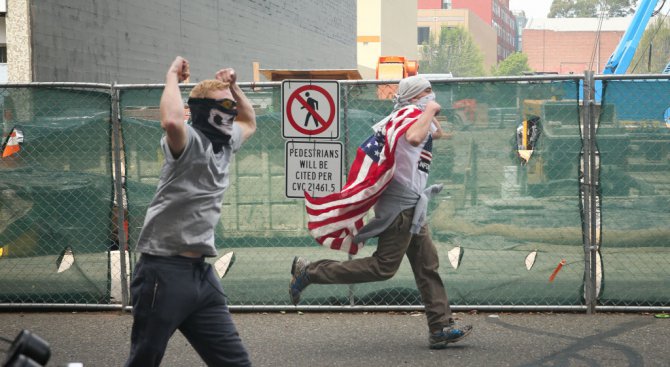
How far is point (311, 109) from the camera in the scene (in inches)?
307

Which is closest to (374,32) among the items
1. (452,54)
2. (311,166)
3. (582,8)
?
(452,54)

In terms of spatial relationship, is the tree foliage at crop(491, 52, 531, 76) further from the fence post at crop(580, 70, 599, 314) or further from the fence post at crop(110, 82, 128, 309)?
the fence post at crop(110, 82, 128, 309)

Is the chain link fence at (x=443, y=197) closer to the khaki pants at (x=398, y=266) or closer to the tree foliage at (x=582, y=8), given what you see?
the khaki pants at (x=398, y=266)

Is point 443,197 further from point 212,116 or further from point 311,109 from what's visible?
point 212,116

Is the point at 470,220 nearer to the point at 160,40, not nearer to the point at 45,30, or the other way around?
the point at 45,30

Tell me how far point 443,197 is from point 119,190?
2919 mm

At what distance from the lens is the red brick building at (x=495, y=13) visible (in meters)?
134

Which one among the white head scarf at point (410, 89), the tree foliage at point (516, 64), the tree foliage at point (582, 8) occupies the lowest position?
the white head scarf at point (410, 89)

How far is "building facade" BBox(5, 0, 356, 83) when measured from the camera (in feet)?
69.7

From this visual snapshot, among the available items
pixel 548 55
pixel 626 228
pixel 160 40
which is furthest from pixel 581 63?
pixel 626 228

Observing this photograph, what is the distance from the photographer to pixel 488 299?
8.13m

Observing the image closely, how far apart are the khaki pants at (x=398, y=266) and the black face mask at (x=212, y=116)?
7.54 ft

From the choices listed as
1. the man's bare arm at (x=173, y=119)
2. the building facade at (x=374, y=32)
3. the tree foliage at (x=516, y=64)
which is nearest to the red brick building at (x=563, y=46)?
the tree foliage at (x=516, y=64)

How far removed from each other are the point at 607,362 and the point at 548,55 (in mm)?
128392
